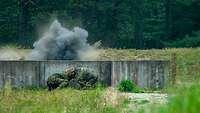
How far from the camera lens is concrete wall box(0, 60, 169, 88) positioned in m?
26.2

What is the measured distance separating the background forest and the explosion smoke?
17.8m

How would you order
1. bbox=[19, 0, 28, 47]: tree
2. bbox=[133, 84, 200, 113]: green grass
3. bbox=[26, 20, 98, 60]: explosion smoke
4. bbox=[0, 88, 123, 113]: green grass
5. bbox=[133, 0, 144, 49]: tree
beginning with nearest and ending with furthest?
1. bbox=[133, 84, 200, 113]: green grass
2. bbox=[0, 88, 123, 113]: green grass
3. bbox=[26, 20, 98, 60]: explosion smoke
4. bbox=[19, 0, 28, 47]: tree
5. bbox=[133, 0, 144, 49]: tree

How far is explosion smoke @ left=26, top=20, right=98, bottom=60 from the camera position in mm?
32219

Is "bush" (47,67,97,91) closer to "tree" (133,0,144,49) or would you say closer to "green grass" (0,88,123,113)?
"green grass" (0,88,123,113)

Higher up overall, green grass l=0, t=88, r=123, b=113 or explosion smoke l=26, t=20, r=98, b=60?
explosion smoke l=26, t=20, r=98, b=60

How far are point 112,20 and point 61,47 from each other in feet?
79.7

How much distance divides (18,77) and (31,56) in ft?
19.7

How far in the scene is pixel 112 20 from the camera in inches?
2229

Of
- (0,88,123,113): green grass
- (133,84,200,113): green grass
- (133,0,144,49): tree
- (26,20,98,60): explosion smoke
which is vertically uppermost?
(133,0,144,49): tree

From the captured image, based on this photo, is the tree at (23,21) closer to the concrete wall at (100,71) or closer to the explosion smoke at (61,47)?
the explosion smoke at (61,47)

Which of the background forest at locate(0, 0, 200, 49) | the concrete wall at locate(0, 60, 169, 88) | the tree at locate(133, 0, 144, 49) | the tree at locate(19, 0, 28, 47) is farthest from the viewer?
the tree at locate(133, 0, 144, 49)

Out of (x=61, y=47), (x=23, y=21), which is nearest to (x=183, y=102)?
(x=61, y=47)

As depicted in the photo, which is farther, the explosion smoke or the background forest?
the background forest

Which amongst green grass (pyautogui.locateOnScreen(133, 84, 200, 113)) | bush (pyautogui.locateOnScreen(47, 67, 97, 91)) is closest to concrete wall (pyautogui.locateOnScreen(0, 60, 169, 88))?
bush (pyautogui.locateOnScreen(47, 67, 97, 91))
